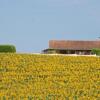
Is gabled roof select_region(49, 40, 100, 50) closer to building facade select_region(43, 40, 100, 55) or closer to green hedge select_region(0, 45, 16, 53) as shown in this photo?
building facade select_region(43, 40, 100, 55)

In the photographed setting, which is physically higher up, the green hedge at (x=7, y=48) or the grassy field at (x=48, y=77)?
the green hedge at (x=7, y=48)

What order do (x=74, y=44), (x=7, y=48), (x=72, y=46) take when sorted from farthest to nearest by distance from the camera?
(x=74, y=44), (x=72, y=46), (x=7, y=48)

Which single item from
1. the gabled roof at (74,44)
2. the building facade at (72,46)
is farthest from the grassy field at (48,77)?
the gabled roof at (74,44)

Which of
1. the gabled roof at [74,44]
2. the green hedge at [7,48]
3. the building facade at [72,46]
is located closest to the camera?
the green hedge at [7,48]

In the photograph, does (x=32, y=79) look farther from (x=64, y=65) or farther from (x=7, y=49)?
(x=7, y=49)

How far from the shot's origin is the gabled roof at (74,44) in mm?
55000

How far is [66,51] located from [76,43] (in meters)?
1.86

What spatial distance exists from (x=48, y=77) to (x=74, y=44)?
30.5m

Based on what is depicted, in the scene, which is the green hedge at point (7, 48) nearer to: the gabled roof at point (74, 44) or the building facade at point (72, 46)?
the building facade at point (72, 46)

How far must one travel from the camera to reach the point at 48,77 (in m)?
25.8

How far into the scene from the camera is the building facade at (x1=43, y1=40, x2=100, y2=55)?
179ft

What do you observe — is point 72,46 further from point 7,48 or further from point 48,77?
point 48,77

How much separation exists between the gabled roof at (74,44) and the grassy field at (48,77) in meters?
23.5

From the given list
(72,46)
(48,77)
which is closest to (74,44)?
(72,46)
